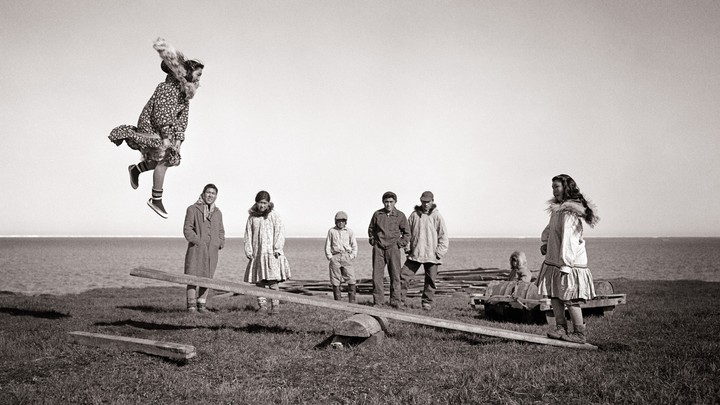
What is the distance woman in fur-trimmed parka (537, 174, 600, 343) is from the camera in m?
6.85

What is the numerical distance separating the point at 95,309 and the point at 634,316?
1139cm

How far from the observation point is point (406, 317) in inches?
265

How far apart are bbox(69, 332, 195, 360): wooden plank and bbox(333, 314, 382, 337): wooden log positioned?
6.40 feet

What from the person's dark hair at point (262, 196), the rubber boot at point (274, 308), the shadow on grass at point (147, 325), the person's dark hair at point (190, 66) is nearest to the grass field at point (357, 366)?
the shadow on grass at point (147, 325)

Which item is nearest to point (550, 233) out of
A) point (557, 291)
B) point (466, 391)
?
point (557, 291)

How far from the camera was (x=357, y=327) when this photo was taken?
6734 millimetres

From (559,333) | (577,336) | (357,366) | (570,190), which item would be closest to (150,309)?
(357,366)

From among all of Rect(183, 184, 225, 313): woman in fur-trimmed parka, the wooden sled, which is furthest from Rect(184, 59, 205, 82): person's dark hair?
the wooden sled

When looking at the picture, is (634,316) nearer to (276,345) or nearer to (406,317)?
(406,317)

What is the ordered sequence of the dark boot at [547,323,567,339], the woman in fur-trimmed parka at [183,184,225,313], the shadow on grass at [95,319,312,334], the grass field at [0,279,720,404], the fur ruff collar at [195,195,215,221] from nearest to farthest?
the grass field at [0,279,720,404]
the dark boot at [547,323,567,339]
the shadow on grass at [95,319,312,334]
the woman in fur-trimmed parka at [183,184,225,313]
the fur ruff collar at [195,195,215,221]

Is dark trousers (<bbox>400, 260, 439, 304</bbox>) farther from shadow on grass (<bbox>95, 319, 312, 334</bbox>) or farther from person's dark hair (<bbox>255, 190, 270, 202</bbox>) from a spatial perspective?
shadow on grass (<bbox>95, 319, 312, 334</bbox>)

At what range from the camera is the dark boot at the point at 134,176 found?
564cm

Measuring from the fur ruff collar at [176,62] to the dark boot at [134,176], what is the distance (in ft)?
3.48

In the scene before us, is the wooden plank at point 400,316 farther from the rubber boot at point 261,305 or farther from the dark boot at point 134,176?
the rubber boot at point 261,305
